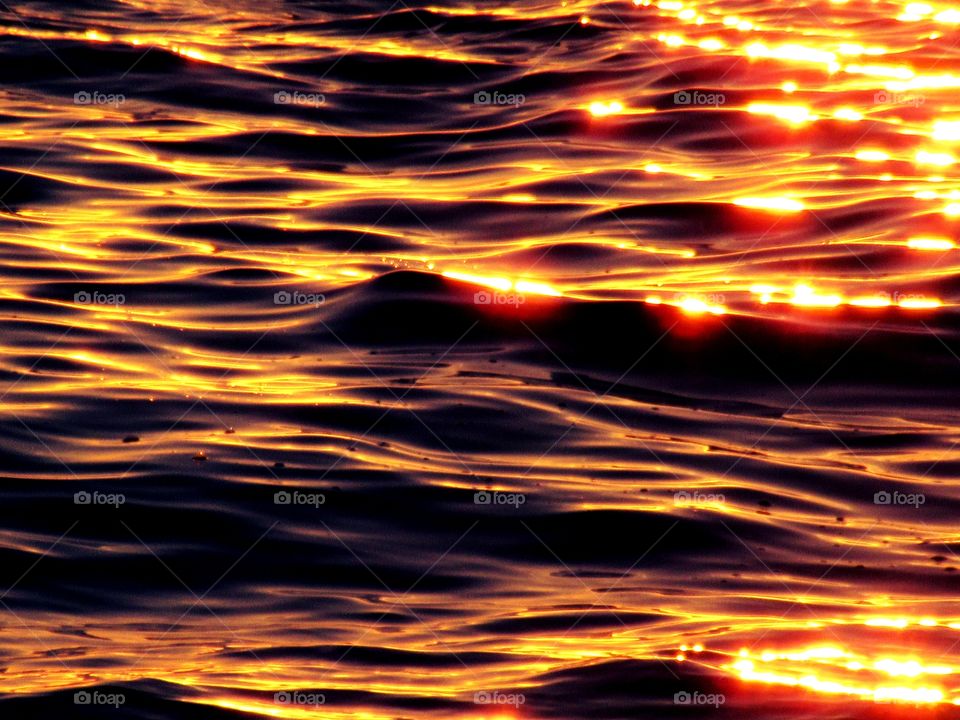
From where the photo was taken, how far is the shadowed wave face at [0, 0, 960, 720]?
206 inches

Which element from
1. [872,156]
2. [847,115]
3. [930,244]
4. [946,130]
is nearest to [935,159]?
[872,156]

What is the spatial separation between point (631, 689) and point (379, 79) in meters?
10.3

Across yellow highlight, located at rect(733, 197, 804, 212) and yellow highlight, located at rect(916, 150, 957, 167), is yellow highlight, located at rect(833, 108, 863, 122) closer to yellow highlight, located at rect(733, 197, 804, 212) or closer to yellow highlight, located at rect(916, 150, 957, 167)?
yellow highlight, located at rect(916, 150, 957, 167)

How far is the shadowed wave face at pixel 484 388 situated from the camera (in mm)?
5242

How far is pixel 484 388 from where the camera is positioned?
7.80 m

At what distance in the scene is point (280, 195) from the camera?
1114 centimetres

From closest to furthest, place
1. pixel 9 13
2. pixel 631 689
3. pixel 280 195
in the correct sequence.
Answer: pixel 631 689
pixel 280 195
pixel 9 13

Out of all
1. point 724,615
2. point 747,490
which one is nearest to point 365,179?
point 747,490

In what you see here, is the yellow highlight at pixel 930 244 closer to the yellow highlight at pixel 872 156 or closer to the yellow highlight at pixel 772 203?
the yellow highlight at pixel 772 203

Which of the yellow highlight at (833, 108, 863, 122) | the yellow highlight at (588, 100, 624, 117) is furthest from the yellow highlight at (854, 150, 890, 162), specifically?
the yellow highlight at (588, 100, 624, 117)

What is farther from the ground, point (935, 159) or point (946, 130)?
point (946, 130)

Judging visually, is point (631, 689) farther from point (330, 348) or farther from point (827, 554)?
point (330, 348)

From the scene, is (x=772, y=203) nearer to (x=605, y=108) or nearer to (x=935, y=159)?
(x=935, y=159)

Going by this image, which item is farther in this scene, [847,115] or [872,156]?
[847,115]
